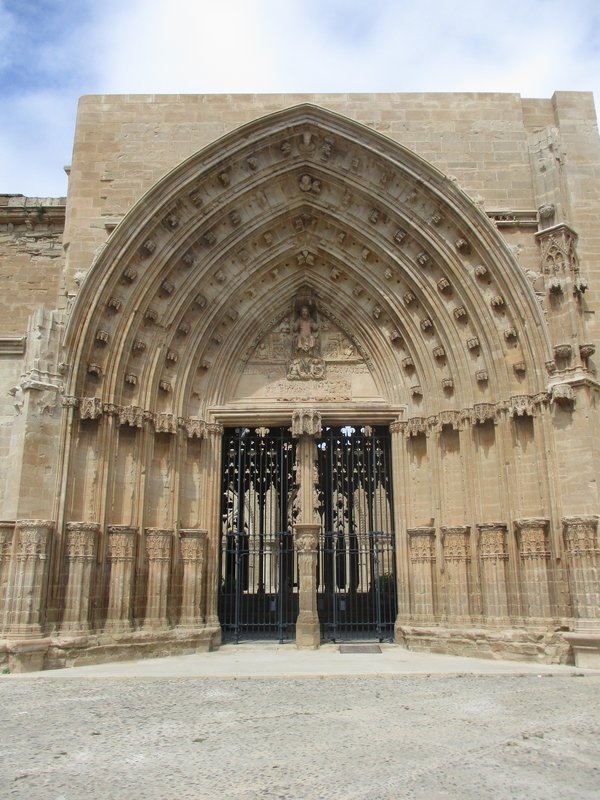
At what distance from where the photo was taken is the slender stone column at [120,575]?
37.9ft

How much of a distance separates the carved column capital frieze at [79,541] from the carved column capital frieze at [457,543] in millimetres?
5997

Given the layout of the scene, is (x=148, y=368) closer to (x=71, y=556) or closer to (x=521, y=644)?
(x=71, y=556)

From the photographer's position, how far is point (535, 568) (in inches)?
448

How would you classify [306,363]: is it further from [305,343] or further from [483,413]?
[483,413]

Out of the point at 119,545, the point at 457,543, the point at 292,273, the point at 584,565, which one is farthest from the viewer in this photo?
the point at 292,273

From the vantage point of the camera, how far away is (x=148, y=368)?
1304cm

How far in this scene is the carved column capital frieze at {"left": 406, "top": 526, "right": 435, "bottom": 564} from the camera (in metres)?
12.7

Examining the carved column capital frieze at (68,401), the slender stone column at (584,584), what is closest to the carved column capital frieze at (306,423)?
the carved column capital frieze at (68,401)

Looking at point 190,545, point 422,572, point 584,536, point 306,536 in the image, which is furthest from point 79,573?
point 584,536

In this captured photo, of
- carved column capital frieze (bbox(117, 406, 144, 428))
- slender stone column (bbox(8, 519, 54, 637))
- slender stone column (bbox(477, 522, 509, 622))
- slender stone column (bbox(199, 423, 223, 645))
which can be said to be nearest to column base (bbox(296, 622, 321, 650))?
slender stone column (bbox(199, 423, 223, 645))

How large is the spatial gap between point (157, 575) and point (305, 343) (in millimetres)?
5437

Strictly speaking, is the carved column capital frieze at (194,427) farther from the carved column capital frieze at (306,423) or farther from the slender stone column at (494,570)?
the slender stone column at (494,570)

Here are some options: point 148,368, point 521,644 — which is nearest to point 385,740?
point 521,644

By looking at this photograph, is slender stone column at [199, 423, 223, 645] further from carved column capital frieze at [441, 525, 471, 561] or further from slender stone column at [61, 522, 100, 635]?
carved column capital frieze at [441, 525, 471, 561]
